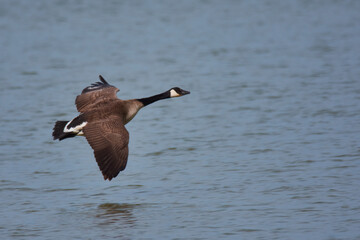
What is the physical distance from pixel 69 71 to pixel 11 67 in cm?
166

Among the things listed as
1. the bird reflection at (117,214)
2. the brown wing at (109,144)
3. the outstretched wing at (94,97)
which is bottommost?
the bird reflection at (117,214)

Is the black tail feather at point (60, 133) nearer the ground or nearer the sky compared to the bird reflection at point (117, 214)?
nearer the sky

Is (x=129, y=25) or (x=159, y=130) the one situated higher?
(x=129, y=25)

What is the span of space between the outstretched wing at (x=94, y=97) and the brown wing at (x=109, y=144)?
104 centimetres

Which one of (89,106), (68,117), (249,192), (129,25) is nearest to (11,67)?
(68,117)

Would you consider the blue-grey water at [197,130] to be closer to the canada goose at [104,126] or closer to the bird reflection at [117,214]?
the bird reflection at [117,214]

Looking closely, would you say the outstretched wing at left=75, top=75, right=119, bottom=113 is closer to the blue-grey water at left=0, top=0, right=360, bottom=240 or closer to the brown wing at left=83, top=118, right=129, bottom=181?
the blue-grey water at left=0, top=0, right=360, bottom=240

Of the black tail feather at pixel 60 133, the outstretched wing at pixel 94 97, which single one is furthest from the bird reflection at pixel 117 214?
the outstretched wing at pixel 94 97

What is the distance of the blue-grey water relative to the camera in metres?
8.11

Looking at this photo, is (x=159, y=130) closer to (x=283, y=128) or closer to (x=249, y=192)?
(x=283, y=128)

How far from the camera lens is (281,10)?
2541 centimetres

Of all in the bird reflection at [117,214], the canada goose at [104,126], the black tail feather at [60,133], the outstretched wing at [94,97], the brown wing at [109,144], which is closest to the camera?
the bird reflection at [117,214]

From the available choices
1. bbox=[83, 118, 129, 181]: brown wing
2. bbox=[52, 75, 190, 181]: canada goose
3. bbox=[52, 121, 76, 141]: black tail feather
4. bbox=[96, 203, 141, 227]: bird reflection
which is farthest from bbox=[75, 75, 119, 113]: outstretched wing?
bbox=[96, 203, 141, 227]: bird reflection

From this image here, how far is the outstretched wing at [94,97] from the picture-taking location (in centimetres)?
1022
